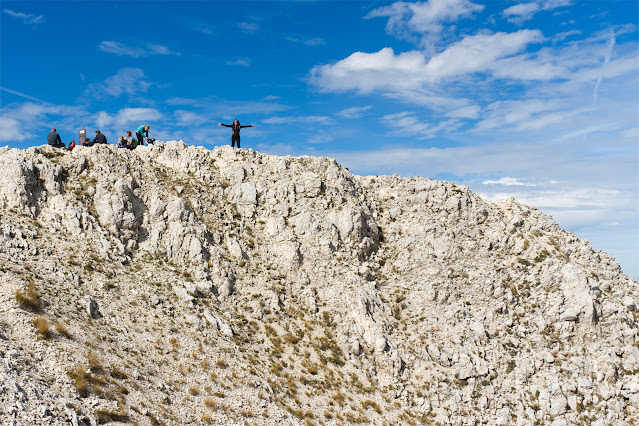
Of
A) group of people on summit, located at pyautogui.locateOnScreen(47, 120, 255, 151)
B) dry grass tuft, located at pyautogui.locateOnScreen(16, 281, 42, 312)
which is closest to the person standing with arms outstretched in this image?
group of people on summit, located at pyautogui.locateOnScreen(47, 120, 255, 151)

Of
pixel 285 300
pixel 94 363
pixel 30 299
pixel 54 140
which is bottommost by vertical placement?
pixel 94 363

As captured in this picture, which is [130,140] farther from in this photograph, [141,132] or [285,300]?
[285,300]

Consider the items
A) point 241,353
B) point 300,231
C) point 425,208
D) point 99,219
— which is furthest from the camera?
point 425,208

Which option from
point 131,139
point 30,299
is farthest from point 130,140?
point 30,299

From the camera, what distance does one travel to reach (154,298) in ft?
108

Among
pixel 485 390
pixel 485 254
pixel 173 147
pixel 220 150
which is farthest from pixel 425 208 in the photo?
pixel 173 147

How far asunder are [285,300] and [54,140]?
28.2 metres

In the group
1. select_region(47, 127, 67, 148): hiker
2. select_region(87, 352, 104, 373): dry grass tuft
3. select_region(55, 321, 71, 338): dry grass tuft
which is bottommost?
select_region(87, 352, 104, 373): dry grass tuft

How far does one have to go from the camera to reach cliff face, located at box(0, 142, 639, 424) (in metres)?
26.9

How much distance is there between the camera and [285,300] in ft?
125

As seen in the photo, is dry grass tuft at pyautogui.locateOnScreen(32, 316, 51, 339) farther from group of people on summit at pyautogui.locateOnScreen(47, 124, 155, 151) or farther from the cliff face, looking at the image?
group of people on summit at pyautogui.locateOnScreen(47, 124, 155, 151)

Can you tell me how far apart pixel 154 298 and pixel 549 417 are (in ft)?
105

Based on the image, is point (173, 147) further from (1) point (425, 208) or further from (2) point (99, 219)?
(1) point (425, 208)

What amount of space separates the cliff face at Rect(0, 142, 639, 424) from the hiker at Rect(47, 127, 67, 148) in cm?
182
